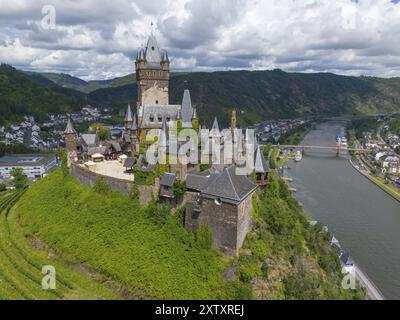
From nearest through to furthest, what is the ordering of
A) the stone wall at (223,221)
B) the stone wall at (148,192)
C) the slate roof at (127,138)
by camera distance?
the stone wall at (223,221) < the stone wall at (148,192) < the slate roof at (127,138)

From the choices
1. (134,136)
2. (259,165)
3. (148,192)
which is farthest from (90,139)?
(259,165)

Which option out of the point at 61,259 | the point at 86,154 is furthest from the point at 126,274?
the point at 86,154

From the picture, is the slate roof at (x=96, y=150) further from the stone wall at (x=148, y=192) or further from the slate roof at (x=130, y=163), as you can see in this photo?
the stone wall at (x=148, y=192)

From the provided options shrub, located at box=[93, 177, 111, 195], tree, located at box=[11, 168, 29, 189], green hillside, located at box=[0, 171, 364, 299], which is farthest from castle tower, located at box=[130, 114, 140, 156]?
tree, located at box=[11, 168, 29, 189]

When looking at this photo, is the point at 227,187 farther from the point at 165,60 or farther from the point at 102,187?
the point at 165,60

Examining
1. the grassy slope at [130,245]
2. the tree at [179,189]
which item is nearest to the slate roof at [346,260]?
the grassy slope at [130,245]

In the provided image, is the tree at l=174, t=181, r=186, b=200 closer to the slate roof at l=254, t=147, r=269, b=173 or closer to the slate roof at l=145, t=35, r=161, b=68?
the slate roof at l=254, t=147, r=269, b=173
